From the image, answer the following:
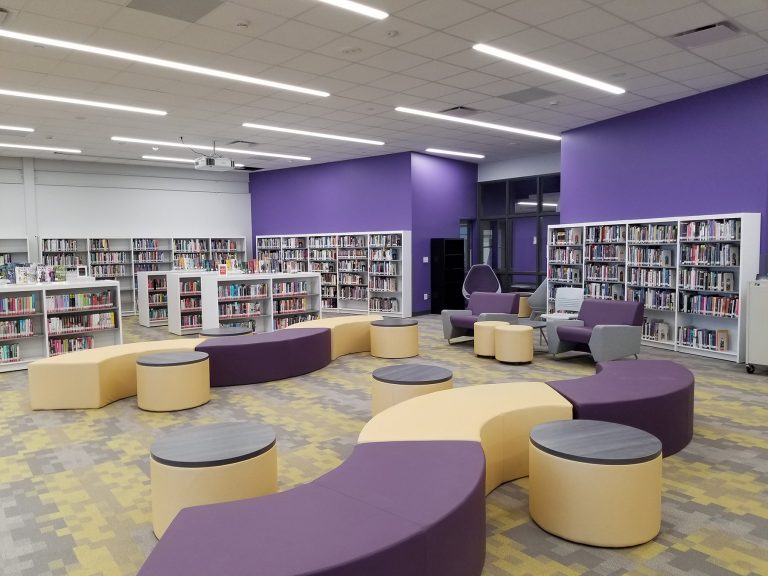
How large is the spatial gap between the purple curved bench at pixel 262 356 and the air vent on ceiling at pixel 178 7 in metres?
3.70

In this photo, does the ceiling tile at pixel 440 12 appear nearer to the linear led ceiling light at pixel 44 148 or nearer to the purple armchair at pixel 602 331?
the purple armchair at pixel 602 331

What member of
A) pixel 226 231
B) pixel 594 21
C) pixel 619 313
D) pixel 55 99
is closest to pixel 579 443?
pixel 594 21

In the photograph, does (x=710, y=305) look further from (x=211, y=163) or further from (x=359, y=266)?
(x=211, y=163)

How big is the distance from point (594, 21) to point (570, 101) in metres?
3.33

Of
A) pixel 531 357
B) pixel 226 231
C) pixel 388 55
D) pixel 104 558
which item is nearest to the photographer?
pixel 104 558

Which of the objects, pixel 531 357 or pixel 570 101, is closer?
pixel 531 357

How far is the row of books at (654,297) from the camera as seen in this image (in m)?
9.27

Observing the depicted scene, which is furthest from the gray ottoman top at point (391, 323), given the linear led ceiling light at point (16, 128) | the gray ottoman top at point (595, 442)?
the linear led ceiling light at point (16, 128)

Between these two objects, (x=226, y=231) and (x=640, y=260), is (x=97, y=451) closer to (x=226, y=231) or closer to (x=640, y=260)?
(x=640, y=260)

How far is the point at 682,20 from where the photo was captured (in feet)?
20.4

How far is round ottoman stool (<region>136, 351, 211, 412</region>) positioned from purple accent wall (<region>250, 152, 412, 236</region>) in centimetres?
862

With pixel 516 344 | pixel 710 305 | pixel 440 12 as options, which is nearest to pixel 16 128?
pixel 440 12

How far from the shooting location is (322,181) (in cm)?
1591

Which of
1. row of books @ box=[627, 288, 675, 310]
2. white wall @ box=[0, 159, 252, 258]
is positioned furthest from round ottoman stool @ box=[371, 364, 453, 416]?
white wall @ box=[0, 159, 252, 258]
